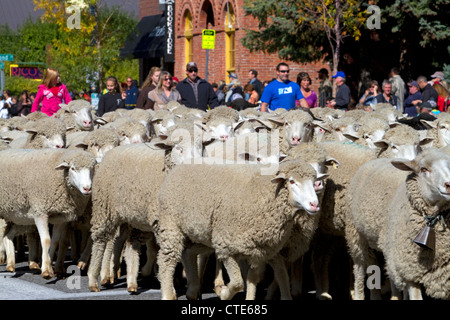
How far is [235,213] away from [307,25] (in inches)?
648

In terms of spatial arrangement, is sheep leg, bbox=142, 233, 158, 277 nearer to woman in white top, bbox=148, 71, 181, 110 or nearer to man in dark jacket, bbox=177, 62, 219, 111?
woman in white top, bbox=148, 71, 181, 110

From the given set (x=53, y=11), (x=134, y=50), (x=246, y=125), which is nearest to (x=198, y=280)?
(x=246, y=125)

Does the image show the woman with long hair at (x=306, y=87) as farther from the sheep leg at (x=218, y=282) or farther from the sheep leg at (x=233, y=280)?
the sheep leg at (x=233, y=280)

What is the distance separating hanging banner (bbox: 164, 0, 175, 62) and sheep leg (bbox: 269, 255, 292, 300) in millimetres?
31290

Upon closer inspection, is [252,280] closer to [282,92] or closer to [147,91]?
[282,92]

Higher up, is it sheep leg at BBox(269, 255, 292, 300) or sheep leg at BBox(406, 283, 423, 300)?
sheep leg at BBox(406, 283, 423, 300)

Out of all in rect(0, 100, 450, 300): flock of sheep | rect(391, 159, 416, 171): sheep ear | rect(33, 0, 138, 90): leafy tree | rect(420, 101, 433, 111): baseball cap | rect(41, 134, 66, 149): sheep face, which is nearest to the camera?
rect(391, 159, 416, 171): sheep ear

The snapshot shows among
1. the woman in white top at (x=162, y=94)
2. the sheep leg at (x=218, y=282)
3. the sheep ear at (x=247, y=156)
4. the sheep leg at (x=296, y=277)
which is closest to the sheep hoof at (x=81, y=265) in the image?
the sheep leg at (x=218, y=282)

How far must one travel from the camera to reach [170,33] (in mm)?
37906

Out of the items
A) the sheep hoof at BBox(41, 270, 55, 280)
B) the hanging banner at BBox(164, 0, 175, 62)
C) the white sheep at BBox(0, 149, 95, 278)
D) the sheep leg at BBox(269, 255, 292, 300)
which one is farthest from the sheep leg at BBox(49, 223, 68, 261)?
the hanging banner at BBox(164, 0, 175, 62)

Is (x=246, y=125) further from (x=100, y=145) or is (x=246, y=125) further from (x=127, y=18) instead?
(x=127, y=18)

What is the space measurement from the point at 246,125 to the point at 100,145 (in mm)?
1948

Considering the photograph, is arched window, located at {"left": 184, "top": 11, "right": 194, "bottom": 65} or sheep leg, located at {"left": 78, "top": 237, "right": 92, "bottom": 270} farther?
arched window, located at {"left": 184, "top": 11, "right": 194, "bottom": 65}

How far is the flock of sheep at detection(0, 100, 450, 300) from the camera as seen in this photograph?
6.39 metres
